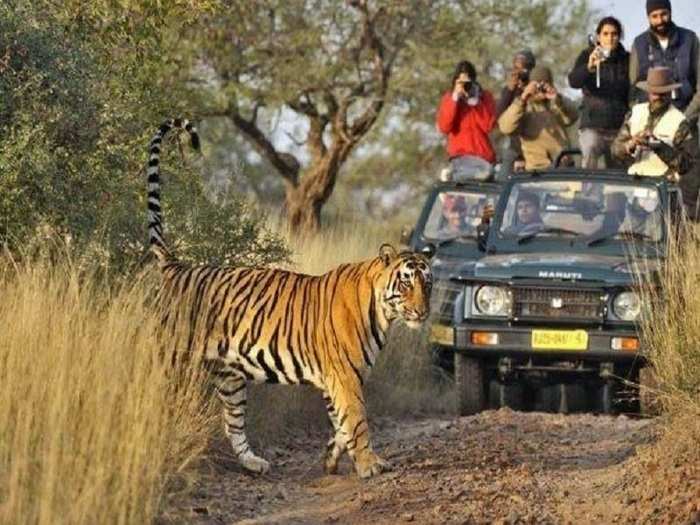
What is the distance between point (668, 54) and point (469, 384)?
4214 mm

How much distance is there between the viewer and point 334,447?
10.7m

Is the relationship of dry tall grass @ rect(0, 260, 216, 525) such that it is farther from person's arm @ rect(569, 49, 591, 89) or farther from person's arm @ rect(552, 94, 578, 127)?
person's arm @ rect(552, 94, 578, 127)

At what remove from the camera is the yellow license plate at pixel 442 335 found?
13429 millimetres

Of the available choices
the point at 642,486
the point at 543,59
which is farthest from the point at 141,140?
the point at 543,59

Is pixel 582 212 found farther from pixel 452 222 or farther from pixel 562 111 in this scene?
pixel 562 111

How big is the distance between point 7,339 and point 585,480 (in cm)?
315

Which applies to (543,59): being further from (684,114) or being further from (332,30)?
(684,114)

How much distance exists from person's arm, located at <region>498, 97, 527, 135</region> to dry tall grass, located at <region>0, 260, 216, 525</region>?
Answer: 7350mm

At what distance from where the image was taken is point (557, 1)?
98.1 feet

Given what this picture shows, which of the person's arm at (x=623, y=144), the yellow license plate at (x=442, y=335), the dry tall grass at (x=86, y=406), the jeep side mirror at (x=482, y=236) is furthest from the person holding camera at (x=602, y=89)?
the dry tall grass at (x=86, y=406)

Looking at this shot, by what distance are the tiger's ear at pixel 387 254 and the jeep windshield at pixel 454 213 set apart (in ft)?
19.6

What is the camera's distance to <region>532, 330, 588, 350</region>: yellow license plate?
13023 millimetres

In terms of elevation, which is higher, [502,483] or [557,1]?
[557,1]

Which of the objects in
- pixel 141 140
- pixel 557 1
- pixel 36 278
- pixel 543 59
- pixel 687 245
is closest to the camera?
pixel 36 278
